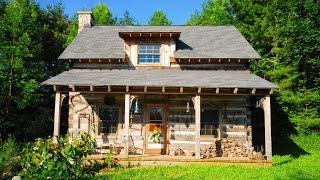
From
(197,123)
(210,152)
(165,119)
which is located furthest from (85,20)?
(210,152)

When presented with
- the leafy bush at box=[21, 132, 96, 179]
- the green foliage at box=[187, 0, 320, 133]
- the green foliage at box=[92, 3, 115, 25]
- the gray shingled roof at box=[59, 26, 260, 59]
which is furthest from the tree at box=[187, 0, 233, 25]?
the leafy bush at box=[21, 132, 96, 179]

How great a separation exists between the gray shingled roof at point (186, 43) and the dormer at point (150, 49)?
1.46 feet

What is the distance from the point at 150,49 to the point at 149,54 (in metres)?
0.27

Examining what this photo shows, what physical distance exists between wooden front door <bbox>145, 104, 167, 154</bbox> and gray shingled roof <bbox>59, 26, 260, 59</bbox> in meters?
3.07

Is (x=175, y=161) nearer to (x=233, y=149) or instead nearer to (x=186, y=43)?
(x=233, y=149)

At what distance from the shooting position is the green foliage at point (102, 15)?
42.3 meters

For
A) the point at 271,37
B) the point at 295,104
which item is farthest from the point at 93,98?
the point at 271,37

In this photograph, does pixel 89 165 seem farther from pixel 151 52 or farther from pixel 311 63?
pixel 311 63

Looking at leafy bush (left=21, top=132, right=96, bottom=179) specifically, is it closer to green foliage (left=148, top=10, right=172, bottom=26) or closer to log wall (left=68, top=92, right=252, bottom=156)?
log wall (left=68, top=92, right=252, bottom=156)

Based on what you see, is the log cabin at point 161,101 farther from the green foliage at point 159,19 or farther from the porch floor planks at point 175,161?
the green foliage at point 159,19

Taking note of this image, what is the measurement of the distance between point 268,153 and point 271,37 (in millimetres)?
18820

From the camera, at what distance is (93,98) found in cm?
2080

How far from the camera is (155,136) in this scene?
65.8 ft

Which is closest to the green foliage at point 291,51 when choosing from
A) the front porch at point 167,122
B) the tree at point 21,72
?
the front porch at point 167,122
